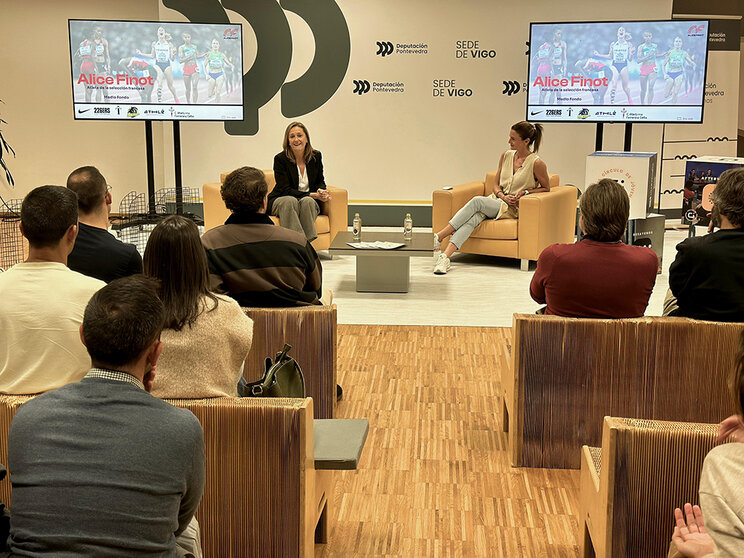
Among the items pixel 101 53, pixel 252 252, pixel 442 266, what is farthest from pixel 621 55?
pixel 252 252

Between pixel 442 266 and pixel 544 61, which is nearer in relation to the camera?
pixel 442 266

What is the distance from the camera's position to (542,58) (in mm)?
8531

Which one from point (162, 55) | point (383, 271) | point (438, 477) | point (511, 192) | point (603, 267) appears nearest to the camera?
point (603, 267)

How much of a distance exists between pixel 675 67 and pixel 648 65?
0.25 metres

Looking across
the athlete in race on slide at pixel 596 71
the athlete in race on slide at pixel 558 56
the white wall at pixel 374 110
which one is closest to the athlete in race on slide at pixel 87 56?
the white wall at pixel 374 110

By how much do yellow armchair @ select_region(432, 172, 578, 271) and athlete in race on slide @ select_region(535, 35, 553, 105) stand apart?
3.32 ft

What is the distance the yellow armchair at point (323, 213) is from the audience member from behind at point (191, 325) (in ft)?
17.8

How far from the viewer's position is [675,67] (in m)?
8.24

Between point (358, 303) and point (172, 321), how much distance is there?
4.13 meters

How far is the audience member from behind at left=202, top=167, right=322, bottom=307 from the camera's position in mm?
3701

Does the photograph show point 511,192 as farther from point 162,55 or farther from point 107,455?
point 107,455

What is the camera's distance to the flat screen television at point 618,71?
8.20 m

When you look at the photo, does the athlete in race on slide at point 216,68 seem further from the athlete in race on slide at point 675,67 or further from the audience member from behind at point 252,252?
the audience member from behind at point 252,252

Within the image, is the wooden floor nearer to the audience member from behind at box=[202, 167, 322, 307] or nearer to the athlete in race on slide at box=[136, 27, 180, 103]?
the audience member from behind at box=[202, 167, 322, 307]
